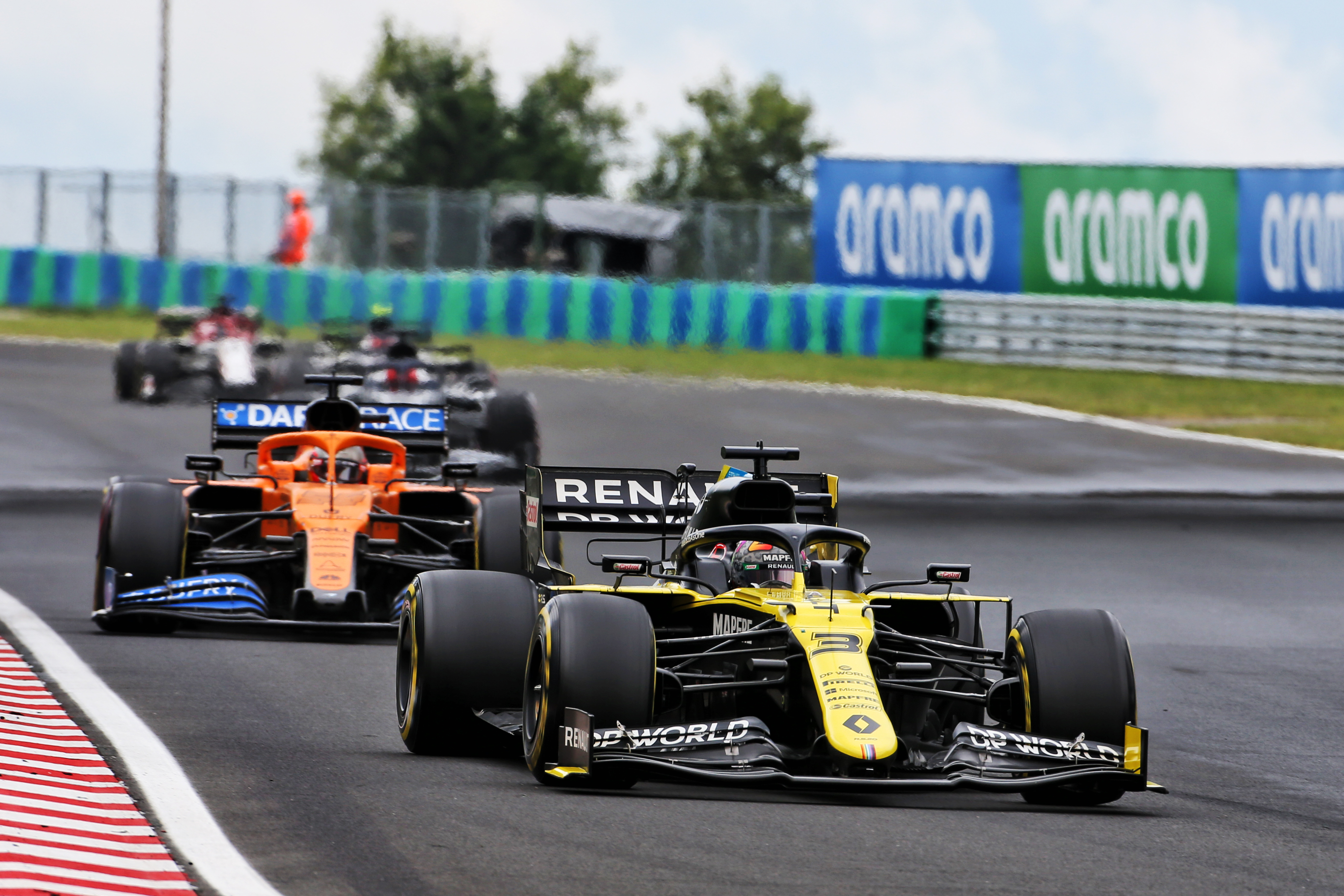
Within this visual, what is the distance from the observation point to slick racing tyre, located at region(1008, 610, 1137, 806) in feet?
25.2

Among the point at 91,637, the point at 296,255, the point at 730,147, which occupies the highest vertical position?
the point at 730,147

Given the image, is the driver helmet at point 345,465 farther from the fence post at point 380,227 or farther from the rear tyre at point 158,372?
the fence post at point 380,227

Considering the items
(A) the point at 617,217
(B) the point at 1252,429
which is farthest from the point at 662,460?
(A) the point at 617,217

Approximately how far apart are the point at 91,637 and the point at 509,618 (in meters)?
4.03

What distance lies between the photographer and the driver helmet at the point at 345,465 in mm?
13812

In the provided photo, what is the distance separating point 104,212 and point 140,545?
3194 centimetres

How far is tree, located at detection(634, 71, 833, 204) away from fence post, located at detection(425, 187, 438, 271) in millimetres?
37968

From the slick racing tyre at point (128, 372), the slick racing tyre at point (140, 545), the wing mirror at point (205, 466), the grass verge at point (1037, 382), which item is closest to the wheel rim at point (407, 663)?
the slick racing tyre at point (140, 545)

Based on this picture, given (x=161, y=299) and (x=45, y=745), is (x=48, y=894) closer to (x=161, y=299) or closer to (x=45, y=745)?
(x=45, y=745)

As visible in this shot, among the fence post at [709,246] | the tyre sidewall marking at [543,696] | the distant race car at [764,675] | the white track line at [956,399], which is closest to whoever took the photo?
the distant race car at [764,675]

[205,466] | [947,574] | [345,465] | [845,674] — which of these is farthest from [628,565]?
[345,465]

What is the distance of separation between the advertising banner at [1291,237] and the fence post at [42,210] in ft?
76.7

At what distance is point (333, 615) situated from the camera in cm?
1224

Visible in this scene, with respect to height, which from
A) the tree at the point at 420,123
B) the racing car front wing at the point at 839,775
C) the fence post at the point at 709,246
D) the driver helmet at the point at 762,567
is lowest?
the racing car front wing at the point at 839,775
